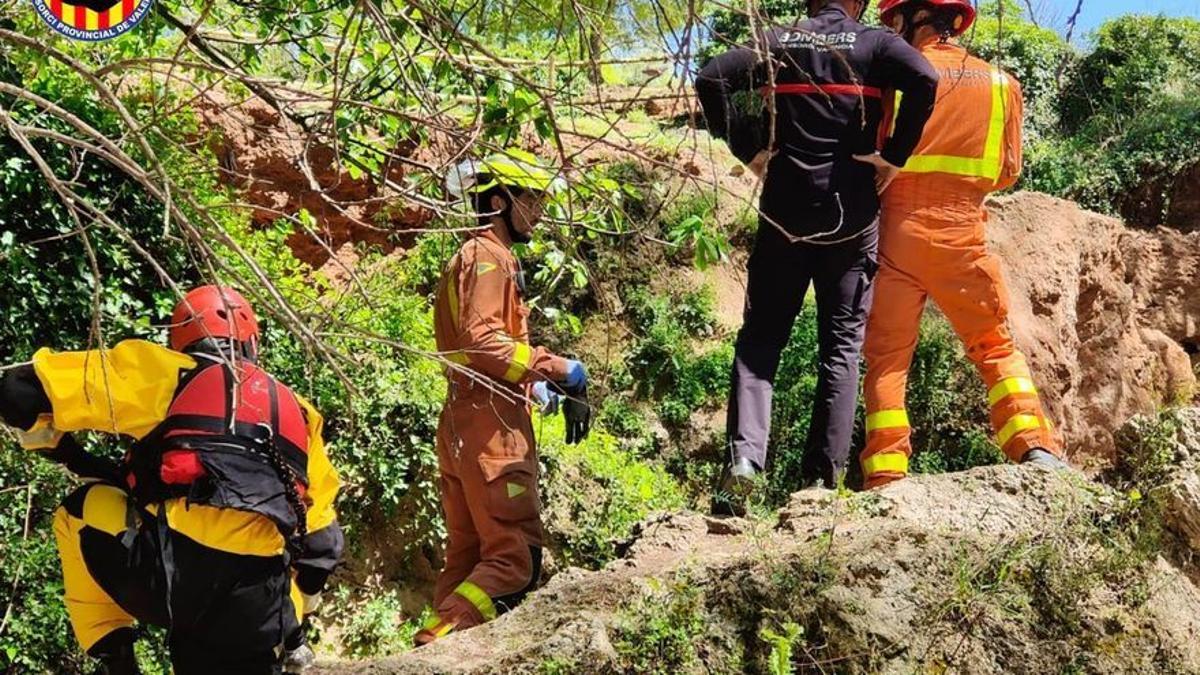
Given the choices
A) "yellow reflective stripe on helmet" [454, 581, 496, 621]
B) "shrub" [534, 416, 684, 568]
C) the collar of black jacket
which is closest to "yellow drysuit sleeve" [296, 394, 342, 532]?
"yellow reflective stripe on helmet" [454, 581, 496, 621]

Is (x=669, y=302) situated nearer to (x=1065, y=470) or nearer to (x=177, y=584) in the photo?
(x=1065, y=470)

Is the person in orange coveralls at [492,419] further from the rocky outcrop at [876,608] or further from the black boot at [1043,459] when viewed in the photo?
the black boot at [1043,459]

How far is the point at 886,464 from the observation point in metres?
5.40

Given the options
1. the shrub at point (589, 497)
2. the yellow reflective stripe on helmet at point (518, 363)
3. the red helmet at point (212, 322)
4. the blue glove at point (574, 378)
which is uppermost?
the red helmet at point (212, 322)

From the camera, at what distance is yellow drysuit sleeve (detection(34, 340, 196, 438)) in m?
3.86

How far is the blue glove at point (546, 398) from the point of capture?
16.6 ft

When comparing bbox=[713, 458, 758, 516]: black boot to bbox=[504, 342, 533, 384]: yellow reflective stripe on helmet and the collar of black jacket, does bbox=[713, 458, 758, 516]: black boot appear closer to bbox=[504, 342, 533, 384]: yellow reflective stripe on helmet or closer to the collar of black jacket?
bbox=[504, 342, 533, 384]: yellow reflective stripe on helmet

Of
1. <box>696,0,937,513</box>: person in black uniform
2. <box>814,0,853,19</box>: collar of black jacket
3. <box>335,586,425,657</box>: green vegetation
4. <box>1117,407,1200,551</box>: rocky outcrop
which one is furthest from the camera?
<box>335,586,425,657</box>: green vegetation

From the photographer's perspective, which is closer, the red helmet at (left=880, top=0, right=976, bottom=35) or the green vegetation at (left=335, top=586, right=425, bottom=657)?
the red helmet at (left=880, top=0, right=976, bottom=35)

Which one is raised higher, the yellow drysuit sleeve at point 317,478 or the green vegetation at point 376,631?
the yellow drysuit sleeve at point 317,478

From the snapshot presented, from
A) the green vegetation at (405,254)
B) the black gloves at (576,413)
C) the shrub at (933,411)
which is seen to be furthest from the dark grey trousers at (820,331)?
the shrub at (933,411)

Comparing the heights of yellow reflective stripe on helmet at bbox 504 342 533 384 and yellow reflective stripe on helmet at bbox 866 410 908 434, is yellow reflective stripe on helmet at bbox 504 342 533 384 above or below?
above

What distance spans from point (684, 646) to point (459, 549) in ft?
5.16

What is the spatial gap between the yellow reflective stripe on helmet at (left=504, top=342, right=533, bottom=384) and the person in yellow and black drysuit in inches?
39.3
